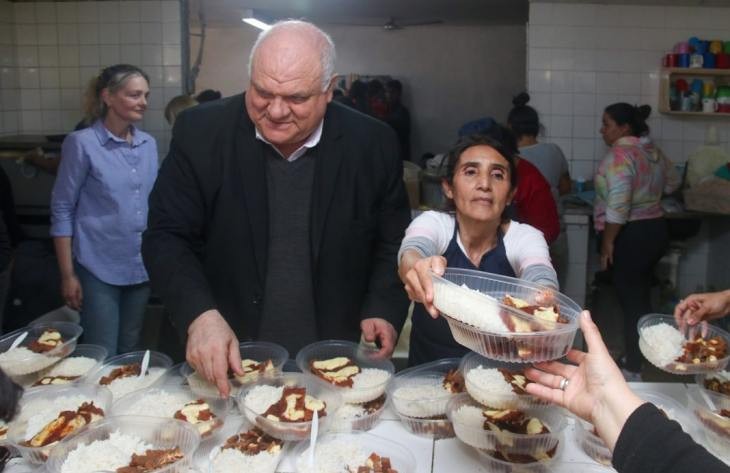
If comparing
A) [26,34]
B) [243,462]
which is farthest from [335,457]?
[26,34]

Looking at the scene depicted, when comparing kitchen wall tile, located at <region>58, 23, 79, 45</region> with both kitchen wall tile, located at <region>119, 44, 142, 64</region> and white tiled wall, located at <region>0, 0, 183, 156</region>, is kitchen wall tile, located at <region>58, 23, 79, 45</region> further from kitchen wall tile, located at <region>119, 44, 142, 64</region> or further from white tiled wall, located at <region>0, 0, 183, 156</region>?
kitchen wall tile, located at <region>119, 44, 142, 64</region>

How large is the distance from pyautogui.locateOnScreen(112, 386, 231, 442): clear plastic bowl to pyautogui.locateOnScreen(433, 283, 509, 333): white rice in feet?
2.19

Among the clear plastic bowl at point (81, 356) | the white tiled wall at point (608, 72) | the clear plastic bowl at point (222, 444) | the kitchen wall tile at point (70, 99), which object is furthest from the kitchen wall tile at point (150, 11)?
the clear plastic bowl at point (222, 444)

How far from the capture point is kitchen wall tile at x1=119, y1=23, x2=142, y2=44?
18.8ft

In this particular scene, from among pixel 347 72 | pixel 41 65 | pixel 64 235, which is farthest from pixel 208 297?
pixel 347 72

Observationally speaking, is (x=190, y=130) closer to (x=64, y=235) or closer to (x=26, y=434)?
(x=26, y=434)

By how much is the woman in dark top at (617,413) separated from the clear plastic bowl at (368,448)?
1.19 feet

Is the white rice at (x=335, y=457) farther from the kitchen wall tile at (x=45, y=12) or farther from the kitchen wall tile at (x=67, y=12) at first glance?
the kitchen wall tile at (x=45, y=12)

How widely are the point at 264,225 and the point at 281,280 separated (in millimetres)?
201

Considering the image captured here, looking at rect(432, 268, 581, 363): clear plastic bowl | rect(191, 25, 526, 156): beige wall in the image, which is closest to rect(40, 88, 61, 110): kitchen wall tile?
rect(191, 25, 526, 156): beige wall

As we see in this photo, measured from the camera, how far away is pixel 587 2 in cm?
570

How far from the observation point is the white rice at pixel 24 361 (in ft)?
6.22

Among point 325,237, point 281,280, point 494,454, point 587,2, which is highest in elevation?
point 587,2

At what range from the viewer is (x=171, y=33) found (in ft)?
18.7
